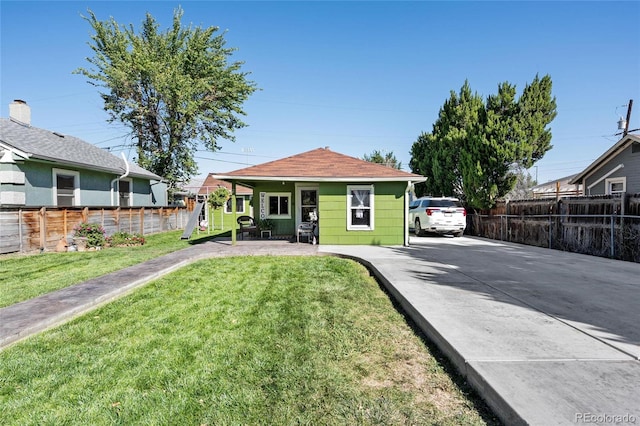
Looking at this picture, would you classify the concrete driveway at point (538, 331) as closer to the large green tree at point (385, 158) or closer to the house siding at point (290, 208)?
the house siding at point (290, 208)

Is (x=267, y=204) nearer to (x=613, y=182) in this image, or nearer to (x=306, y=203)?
(x=306, y=203)

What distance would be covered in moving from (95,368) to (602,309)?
237 inches

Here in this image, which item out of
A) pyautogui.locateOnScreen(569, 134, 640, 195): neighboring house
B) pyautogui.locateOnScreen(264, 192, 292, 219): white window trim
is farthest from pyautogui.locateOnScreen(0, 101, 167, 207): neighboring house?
pyautogui.locateOnScreen(569, 134, 640, 195): neighboring house

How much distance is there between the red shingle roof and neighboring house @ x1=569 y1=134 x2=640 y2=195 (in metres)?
8.89

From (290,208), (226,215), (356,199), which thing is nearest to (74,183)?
(290,208)

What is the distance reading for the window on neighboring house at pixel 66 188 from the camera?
12.5 meters

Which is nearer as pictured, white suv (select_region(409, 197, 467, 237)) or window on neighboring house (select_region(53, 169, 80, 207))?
window on neighboring house (select_region(53, 169, 80, 207))

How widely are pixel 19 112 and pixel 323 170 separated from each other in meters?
15.1

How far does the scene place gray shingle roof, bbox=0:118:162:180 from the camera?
37.5 feet

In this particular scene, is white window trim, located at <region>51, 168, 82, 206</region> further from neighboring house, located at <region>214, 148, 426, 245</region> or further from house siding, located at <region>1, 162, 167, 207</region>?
neighboring house, located at <region>214, 148, 426, 245</region>

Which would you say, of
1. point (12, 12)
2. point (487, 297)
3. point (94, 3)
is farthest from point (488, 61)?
point (94, 3)

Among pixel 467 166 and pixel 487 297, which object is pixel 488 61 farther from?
pixel 487 297

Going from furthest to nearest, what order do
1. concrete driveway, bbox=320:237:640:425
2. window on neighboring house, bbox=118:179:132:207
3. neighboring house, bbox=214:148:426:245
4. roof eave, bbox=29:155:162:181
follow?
window on neighboring house, bbox=118:179:132:207 → roof eave, bbox=29:155:162:181 → neighboring house, bbox=214:148:426:245 → concrete driveway, bbox=320:237:640:425

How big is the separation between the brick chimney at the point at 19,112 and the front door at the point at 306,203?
13856mm
